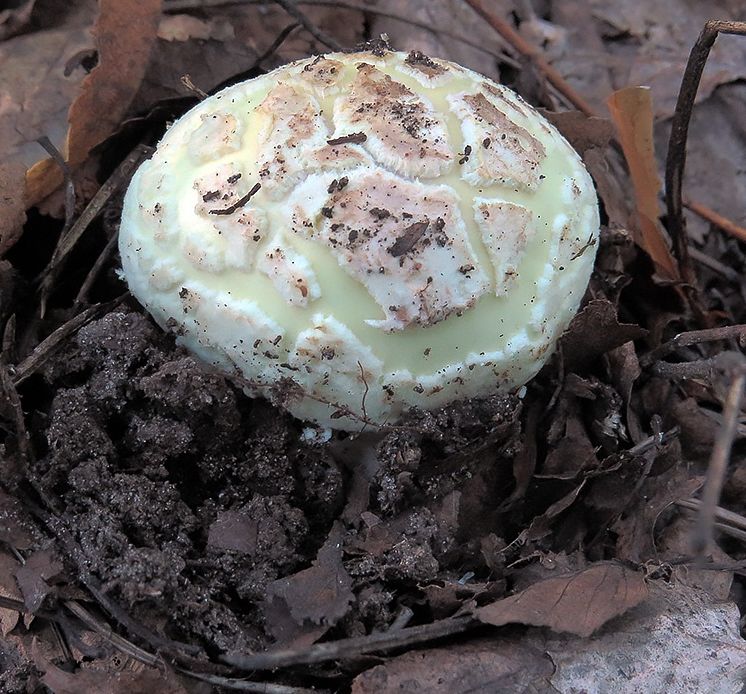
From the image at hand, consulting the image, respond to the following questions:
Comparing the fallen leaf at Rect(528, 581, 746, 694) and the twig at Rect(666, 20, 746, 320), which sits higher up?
the twig at Rect(666, 20, 746, 320)

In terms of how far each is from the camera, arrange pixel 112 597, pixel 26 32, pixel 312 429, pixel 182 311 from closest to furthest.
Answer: pixel 112 597 → pixel 182 311 → pixel 312 429 → pixel 26 32

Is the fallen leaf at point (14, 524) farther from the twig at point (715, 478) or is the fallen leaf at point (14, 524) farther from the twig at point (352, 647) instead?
the twig at point (715, 478)

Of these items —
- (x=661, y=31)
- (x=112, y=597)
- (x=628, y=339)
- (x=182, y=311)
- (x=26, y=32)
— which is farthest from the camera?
(x=661, y=31)

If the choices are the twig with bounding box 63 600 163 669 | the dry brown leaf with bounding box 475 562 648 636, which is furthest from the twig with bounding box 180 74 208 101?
the dry brown leaf with bounding box 475 562 648 636

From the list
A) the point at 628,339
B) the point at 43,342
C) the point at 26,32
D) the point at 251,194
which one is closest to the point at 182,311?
the point at 251,194

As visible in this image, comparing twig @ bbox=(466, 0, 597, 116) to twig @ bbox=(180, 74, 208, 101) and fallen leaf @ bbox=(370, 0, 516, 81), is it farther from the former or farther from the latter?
twig @ bbox=(180, 74, 208, 101)

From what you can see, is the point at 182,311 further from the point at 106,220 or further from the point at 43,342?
the point at 106,220

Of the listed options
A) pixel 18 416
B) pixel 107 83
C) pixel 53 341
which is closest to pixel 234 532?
pixel 18 416
